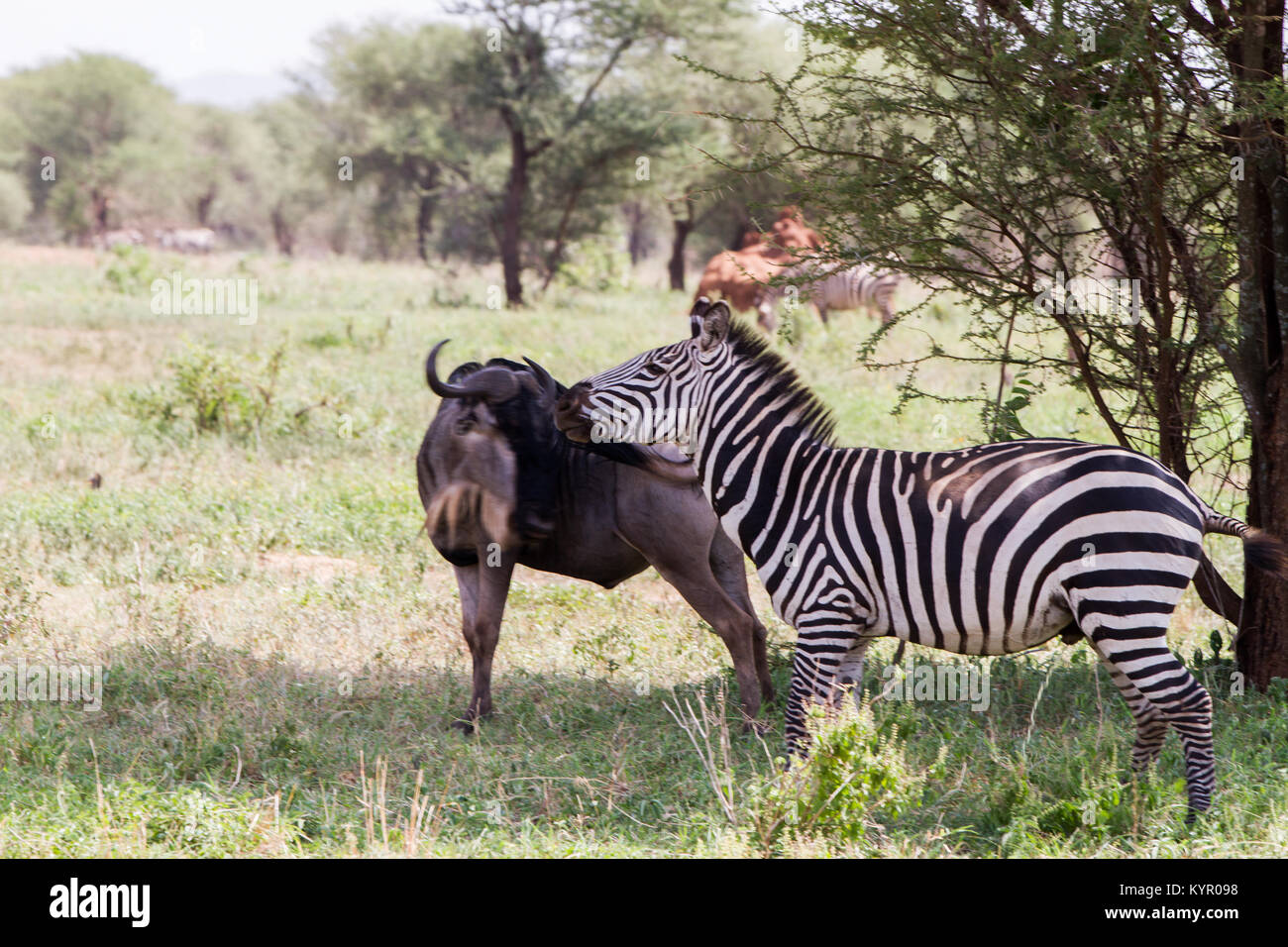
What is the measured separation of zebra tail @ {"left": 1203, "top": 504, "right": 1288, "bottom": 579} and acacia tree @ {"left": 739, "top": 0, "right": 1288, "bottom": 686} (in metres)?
1.12

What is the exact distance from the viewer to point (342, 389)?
458 inches

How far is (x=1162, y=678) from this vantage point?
4.12 metres

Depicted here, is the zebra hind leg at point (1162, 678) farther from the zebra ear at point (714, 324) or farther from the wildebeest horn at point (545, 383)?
the wildebeest horn at point (545, 383)

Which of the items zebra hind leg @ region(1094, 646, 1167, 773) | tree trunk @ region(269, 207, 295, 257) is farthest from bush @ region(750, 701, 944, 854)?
tree trunk @ region(269, 207, 295, 257)

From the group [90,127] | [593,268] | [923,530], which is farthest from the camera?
[90,127]

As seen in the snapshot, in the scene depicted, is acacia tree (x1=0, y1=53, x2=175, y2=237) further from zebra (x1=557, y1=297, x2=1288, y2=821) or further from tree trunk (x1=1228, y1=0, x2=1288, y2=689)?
tree trunk (x1=1228, y1=0, x2=1288, y2=689)

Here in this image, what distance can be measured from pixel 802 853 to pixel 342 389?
8714mm

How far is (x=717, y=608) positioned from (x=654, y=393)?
1.07 meters

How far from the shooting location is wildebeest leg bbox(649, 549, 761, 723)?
17.5ft

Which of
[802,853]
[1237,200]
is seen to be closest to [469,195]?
[1237,200]

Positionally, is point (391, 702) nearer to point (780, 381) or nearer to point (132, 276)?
point (780, 381)

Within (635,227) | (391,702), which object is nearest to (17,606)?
(391,702)

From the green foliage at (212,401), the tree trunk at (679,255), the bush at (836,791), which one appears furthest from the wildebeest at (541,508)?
the tree trunk at (679,255)
